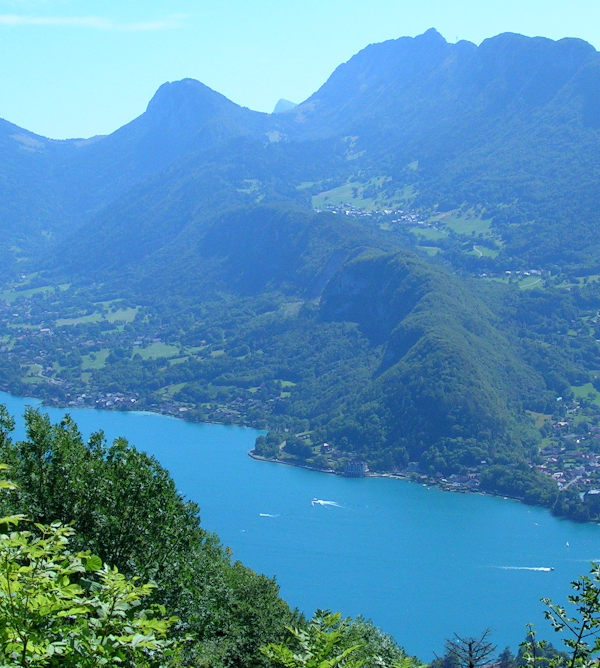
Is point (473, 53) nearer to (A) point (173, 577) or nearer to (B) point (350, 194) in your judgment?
(B) point (350, 194)

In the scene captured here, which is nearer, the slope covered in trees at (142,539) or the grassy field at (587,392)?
the slope covered in trees at (142,539)

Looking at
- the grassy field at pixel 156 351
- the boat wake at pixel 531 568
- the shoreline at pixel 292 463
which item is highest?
the grassy field at pixel 156 351

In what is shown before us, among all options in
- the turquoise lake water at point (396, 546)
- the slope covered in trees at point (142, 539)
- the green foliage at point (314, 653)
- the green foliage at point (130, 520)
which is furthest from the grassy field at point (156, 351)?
the green foliage at point (314, 653)

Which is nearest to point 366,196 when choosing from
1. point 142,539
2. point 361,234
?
point 361,234

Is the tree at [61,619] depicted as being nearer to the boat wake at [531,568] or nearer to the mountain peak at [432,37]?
the boat wake at [531,568]

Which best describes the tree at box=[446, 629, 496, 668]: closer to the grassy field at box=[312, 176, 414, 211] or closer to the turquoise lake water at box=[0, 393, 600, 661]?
the turquoise lake water at box=[0, 393, 600, 661]

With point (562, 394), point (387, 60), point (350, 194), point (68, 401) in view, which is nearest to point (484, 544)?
point (562, 394)

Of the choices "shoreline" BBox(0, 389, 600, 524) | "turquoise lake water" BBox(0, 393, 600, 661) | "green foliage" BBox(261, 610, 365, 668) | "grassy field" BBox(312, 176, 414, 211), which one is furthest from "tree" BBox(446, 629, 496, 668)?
"grassy field" BBox(312, 176, 414, 211)

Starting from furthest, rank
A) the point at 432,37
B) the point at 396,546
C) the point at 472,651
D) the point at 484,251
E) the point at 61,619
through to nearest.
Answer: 1. the point at 432,37
2. the point at 484,251
3. the point at 396,546
4. the point at 472,651
5. the point at 61,619

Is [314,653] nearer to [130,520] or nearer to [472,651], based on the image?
[472,651]
